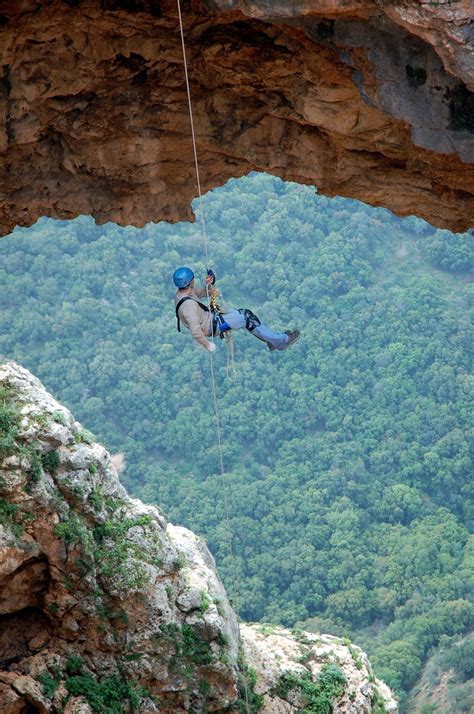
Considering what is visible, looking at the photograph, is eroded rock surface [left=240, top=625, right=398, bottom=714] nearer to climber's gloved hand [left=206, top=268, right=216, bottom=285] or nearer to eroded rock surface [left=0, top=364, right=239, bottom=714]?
eroded rock surface [left=0, top=364, right=239, bottom=714]

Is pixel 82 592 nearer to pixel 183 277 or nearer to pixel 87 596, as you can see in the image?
pixel 87 596

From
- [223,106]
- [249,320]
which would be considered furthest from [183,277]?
[223,106]

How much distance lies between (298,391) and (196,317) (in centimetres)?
3095

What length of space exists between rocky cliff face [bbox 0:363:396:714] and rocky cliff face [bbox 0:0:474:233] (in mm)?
2492

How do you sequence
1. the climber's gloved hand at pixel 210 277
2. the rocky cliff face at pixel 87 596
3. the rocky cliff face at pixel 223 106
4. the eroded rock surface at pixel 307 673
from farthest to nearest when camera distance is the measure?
the eroded rock surface at pixel 307 673
the rocky cliff face at pixel 87 596
the climber's gloved hand at pixel 210 277
the rocky cliff face at pixel 223 106

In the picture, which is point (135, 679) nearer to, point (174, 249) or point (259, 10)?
point (259, 10)

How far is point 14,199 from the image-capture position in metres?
12.1

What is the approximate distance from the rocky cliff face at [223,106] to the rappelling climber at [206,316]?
1491 millimetres

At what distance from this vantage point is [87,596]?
37.1 feet

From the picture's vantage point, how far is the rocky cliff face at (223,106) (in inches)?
343

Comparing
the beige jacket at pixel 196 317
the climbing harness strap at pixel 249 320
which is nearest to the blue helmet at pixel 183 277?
the beige jacket at pixel 196 317

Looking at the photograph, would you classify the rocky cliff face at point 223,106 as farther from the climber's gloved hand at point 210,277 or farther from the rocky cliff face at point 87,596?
the rocky cliff face at point 87,596

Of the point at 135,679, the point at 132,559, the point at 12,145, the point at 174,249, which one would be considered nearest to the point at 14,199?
the point at 12,145

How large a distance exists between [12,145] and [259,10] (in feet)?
13.3
